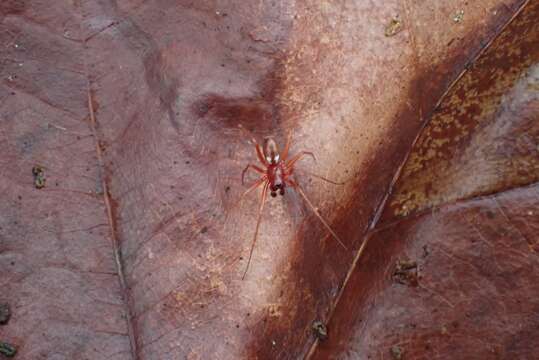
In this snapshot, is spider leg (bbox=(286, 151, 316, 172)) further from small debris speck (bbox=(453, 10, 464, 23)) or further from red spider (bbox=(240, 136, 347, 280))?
small debris speck (bbox=(453, 10, 464, 23))

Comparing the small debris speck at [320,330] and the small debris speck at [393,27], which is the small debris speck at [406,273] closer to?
the small debris speck at [320,330]

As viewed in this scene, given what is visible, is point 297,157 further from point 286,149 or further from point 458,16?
point 458,16

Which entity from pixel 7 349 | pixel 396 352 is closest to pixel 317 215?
pixel 396 352

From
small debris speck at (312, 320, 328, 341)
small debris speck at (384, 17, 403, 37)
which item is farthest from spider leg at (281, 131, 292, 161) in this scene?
small debris speck at (312, 320, 328, 341)

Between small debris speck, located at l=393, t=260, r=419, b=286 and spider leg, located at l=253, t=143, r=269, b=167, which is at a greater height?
spider leg, located at l=253, t=143, r=269, b=167

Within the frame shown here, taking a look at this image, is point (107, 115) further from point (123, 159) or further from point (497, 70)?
point (497, 70)

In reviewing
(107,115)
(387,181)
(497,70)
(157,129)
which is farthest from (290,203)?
(497,70)

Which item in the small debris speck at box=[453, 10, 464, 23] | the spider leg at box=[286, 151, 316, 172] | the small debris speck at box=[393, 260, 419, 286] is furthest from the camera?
the small debris speck at box=[453, 10, 464, 23]
